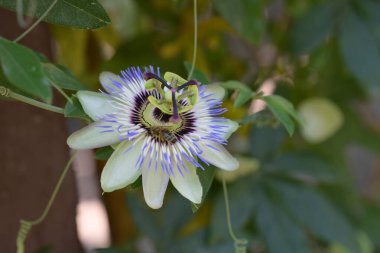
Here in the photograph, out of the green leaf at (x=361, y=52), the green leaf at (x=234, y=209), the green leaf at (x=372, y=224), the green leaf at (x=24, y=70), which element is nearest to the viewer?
the green leaf at (x=24, y=70)

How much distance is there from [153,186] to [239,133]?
0.71 metres

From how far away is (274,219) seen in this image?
1068mm

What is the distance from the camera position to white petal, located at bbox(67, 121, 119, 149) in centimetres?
58

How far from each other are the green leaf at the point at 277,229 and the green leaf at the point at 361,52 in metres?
0.26

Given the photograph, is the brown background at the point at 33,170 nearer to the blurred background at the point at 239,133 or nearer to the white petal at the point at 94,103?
the blurred background at the point at 239,133

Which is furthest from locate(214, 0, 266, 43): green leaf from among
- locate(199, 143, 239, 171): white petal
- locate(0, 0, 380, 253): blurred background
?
locate(199, 143, 239, 171): white petal

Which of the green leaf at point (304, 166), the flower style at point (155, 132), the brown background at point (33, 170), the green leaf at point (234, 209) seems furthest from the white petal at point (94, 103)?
the green leaf at point (304, 166)

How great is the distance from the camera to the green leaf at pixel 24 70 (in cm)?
49

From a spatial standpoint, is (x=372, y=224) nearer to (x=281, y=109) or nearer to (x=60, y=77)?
(x=281, y=109)

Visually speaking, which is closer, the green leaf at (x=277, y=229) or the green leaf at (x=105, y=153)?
the green leaf at (x=105, y=153)

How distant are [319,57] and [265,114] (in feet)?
1.69

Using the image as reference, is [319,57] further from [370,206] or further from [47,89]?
[47,89]

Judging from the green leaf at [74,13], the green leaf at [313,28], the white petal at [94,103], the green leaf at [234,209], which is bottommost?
the green leaf at [234,209]

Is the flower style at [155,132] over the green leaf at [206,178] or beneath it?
over
